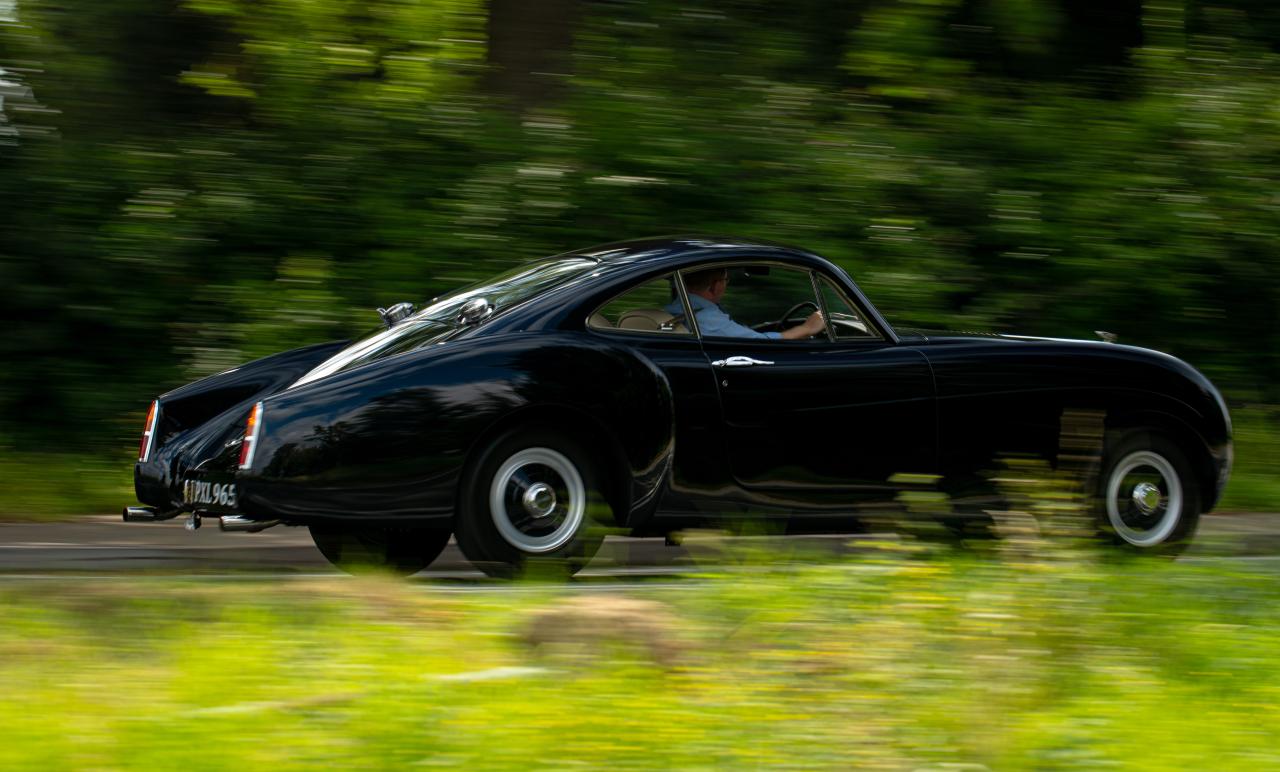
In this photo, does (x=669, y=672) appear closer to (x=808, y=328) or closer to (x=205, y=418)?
(x=808, y=328)

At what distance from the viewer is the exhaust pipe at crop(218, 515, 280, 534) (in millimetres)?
5902

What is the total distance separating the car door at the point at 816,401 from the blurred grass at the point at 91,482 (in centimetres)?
354

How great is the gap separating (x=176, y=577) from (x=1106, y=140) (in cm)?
815

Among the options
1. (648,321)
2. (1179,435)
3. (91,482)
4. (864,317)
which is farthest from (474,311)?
(91,482)

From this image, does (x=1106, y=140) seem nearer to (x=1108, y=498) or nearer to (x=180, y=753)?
(x=1108, y=498)

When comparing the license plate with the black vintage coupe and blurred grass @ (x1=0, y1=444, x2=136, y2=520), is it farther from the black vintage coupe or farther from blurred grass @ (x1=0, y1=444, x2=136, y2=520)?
blurred grass @ (x1=0, y1=444, x2=136, y2=520)

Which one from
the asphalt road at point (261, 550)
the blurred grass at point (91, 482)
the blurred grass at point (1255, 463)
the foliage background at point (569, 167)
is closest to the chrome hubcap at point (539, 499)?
the asphalt road at point (261, 550)

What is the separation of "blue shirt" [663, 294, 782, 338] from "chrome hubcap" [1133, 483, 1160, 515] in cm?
181

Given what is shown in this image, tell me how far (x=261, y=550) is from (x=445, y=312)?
1.53m

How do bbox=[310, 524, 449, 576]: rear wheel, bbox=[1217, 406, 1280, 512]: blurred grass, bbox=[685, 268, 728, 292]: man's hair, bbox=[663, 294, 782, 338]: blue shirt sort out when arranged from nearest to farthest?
bbox=[663, 294, 782, 338]: blue shirt, bbox=[685, 268, 728, 292]: man's hair, bbox=[310, 524, 449, 576]: rear wheel, bbox=[1217, 406, 1280, 512]: blurred grass

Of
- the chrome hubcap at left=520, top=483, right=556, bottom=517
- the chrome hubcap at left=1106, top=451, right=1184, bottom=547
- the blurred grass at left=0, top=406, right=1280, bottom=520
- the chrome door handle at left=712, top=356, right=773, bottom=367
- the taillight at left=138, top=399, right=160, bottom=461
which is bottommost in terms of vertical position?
the blurred grass at left=0, top=406, right=1280, bottom=520

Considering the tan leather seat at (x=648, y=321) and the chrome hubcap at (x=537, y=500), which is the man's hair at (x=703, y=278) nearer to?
the tan leather seat at (x=648, y=321)

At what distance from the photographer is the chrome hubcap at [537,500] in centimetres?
613

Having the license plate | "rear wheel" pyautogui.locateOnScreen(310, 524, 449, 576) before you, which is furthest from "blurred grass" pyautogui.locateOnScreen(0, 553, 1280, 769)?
"rear wheel" pyautogui.locateOnScreen(310, 524, 449, 576)
